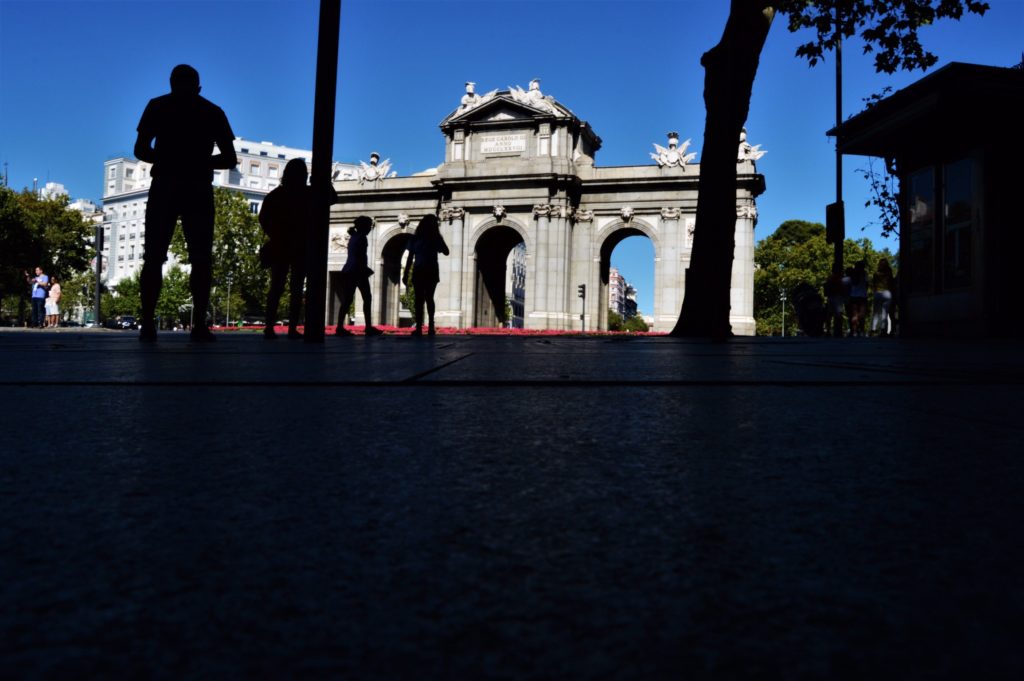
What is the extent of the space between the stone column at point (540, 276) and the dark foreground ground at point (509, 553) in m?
39.5

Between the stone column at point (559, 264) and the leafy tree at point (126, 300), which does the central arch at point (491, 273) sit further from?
the leafy tree at point (126, 300)

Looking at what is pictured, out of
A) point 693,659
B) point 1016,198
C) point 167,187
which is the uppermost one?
point 1016,198

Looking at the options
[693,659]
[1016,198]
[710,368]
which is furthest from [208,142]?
[1016,198]

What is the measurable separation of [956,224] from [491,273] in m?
33.1

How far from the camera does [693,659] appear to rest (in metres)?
0.43

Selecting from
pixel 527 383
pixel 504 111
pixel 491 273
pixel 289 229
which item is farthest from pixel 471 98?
pixel 527 383

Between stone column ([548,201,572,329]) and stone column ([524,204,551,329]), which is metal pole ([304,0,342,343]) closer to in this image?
stone column ([524,204,551,329])

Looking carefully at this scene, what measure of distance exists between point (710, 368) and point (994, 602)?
3033 millimetres

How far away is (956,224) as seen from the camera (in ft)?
46.0

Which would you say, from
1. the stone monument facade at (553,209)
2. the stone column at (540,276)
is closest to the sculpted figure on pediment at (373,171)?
the stone monument facade at (553,209)

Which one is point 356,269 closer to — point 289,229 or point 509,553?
point 289,229

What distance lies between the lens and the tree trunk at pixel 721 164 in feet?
27.3

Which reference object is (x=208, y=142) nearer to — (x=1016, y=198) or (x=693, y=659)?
(x=693, y=659)

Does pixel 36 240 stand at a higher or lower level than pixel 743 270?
higher
